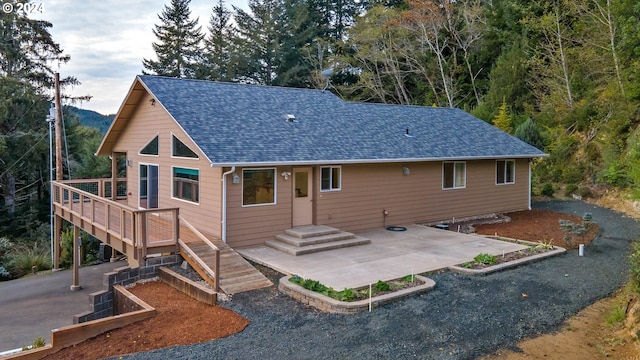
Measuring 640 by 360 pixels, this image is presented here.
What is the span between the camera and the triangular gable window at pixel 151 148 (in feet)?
42.5

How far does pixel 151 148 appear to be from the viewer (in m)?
13.2

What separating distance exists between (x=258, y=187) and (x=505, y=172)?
403 inches

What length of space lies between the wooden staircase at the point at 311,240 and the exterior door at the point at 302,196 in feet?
0.96

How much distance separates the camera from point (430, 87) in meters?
32.4

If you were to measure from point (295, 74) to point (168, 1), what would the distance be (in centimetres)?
1325

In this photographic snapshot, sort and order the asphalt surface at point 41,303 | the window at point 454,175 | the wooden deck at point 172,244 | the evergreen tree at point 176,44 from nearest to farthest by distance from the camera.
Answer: the wooden deck at point 172,244, the asphalt surface at point 41,303, the window at point 454,175, the evergreen tree at point 176,44

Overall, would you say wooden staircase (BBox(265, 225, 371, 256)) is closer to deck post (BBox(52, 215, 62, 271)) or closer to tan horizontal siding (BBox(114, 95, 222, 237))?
tan horizontal siding (BBox(114, 95, 222, 237))

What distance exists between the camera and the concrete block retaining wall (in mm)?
8117

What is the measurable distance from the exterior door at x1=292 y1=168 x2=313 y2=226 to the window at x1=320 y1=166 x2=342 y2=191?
0.38m

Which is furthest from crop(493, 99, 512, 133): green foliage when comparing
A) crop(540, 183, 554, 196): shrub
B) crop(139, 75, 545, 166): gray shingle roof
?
crop(139, 75, 545, 166): gray shingle roof

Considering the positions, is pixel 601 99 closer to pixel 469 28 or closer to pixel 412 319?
pixel 469 28

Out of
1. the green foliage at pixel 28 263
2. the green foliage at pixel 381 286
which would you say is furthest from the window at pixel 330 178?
the green foliage at pixel 28 263

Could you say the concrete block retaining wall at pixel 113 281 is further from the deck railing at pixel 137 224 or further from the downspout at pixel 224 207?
the downspout at pixel 224 207

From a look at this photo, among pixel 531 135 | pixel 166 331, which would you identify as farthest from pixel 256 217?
pixel 531 135
